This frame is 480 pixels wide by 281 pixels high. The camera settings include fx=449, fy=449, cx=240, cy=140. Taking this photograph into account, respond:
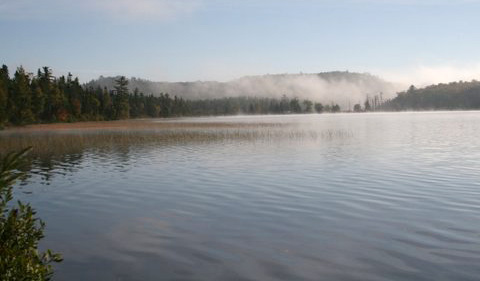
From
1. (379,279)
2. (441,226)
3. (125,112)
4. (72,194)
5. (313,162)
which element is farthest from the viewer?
(125,112)

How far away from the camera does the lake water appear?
11.1 m

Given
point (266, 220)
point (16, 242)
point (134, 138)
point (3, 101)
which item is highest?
point (3, 101)

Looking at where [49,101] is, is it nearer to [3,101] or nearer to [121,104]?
[3,101]

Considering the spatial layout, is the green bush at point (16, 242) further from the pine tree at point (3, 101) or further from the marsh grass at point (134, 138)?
the pine tree at point (3, 101)

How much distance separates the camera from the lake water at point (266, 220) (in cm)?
1114

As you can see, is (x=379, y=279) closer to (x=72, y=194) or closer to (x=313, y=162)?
(x=72, y=194)

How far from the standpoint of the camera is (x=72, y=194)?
2225 cm

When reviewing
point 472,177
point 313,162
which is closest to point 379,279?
point 472,177

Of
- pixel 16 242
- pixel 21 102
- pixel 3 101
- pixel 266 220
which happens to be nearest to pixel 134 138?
pixel 266 220

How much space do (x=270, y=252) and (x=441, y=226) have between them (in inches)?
237

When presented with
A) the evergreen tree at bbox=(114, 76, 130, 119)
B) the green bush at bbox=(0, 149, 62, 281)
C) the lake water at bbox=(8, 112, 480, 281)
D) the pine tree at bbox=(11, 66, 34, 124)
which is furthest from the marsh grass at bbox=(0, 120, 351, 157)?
the evergreen tree at bbox=(114, 76, 130, 119)

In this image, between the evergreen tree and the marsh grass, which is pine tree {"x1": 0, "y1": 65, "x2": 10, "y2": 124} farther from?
the evergreen tree

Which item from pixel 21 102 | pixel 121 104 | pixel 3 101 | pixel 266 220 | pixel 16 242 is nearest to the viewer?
pixel 16 242

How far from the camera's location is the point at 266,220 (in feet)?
52.2
